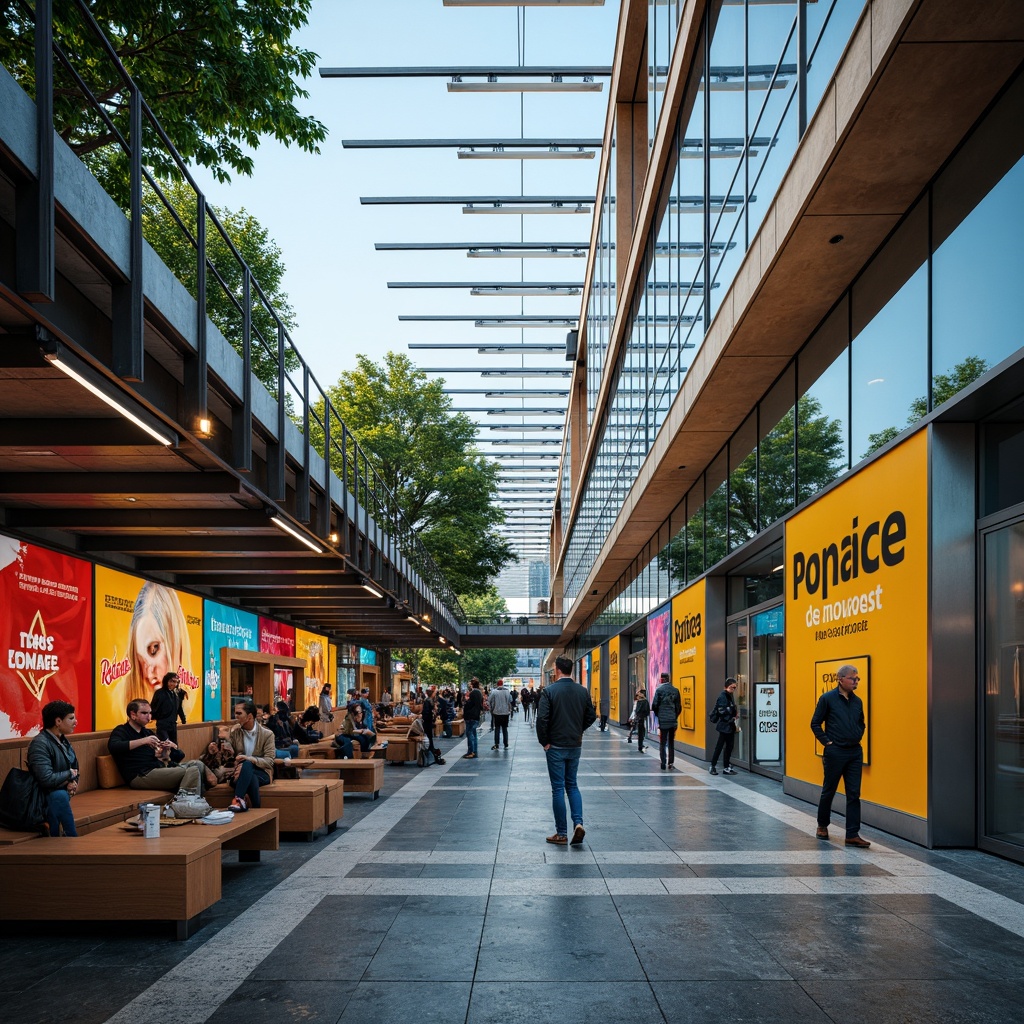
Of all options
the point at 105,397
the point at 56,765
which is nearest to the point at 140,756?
the point at 56,765

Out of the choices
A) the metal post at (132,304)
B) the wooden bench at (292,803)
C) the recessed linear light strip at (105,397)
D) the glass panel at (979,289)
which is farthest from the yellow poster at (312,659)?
the metal post at (132,304)

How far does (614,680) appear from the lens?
4041 centimetres

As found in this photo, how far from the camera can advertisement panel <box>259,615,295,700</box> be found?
25172 mm

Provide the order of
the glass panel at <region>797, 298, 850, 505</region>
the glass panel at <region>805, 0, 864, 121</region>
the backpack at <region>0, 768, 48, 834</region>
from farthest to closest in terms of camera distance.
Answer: the glass panel at <region>797, 298, 850, 505</region>
the glass panel at <region>805, 0, 864, 121</region>
the backpack at <region>0, 768, 48, 834</region>

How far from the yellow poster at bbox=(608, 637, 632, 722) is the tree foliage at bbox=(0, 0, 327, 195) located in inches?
1087

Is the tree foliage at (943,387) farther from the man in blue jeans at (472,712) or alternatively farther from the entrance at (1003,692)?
the man in blue jeans at (472,712)

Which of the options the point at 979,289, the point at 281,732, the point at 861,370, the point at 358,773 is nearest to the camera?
the point at 979,289

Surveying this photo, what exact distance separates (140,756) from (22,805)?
3701mm

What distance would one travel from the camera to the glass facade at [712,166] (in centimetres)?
1100

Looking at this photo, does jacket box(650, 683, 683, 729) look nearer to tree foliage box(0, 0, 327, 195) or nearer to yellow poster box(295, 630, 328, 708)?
tree foliage box(0, 0, 327, 195)

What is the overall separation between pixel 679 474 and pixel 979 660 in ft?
40.2

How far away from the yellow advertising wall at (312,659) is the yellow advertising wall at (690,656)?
1098cm

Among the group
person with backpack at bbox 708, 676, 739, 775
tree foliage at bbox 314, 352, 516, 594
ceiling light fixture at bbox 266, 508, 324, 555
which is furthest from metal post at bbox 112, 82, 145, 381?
tree foliage at bbox 314, 352, 516, 594

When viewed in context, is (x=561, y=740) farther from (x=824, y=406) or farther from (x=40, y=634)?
(x=40, y=634)
